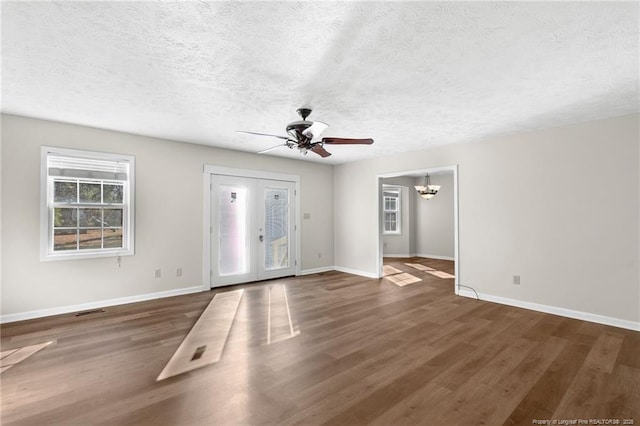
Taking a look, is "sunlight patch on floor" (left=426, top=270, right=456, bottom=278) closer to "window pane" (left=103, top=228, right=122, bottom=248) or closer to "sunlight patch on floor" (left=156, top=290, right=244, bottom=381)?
"sunlight patch on floor" (left=156, top=290, right=244, bottom=381)

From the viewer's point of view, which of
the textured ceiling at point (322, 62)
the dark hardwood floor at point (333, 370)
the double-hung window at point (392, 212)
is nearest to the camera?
the textured ceiling at point (322, 62)

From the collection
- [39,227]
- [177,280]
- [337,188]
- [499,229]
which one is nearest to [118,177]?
[39,227]

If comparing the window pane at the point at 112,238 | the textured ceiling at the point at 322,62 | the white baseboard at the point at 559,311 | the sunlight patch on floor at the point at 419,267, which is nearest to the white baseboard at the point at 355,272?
the sunlight patch on floor at the point at 419,267

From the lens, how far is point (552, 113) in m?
3.75

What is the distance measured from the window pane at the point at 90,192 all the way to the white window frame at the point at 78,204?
0.08 meters

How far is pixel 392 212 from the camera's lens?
9859 mm

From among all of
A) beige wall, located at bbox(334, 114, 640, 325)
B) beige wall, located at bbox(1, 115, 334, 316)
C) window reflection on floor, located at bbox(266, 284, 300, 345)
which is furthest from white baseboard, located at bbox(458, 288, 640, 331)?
beige wall, located at bbox(1, 115, 334, 316)

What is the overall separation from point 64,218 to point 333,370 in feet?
13.8

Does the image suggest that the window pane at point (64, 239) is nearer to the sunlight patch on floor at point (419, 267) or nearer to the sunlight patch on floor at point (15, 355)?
the sunlight patch on floor at point (15, 355)

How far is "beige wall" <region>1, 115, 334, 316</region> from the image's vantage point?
3.87 meters

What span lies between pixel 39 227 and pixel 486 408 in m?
5.34

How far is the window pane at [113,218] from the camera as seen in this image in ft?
15.0

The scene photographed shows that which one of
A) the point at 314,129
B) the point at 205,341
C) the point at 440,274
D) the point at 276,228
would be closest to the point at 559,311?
the point at 440,274

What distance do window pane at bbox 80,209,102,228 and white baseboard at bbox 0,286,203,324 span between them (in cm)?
112
